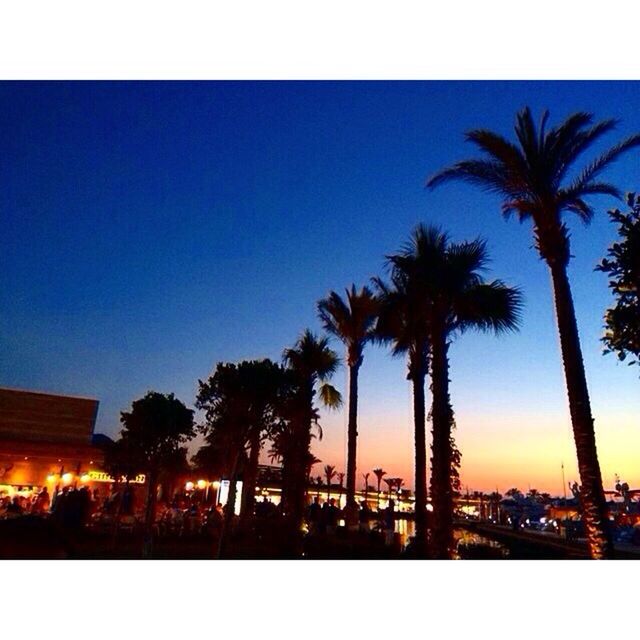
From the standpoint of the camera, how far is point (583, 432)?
9.40m

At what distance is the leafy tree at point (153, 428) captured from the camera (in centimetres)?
1562

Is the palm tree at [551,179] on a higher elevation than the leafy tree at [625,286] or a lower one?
higher

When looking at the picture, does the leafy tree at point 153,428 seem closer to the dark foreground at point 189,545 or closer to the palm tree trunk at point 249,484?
the dark foreground at point 189,545

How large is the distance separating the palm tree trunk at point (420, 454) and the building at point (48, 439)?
1501 centimetres

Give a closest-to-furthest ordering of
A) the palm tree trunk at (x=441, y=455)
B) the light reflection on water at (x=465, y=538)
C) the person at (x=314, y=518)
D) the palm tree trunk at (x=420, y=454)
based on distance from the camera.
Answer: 1. the palm tree trunk at (x=441, y=455)
2. the palm tree trunk at (x=420, y=454)
3. the person at (x=314, y=518)
4. the light reflection on water at (x=465, y=538)

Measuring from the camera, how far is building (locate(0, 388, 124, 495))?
2377 cm

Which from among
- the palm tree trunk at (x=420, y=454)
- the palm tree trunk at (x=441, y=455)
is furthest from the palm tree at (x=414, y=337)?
the palm tree trunk at (x=441, y=455)

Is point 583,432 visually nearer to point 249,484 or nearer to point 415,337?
point 415,337
